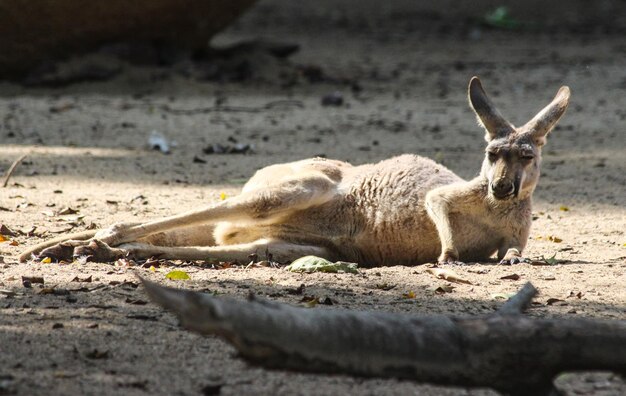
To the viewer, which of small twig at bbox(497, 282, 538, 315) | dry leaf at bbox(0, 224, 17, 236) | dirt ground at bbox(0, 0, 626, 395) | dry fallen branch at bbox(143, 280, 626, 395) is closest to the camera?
dry fallen branch at bbox(143, 280, 626, 395)

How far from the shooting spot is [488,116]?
5.50 metres

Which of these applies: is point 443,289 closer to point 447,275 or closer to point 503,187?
point 447,275

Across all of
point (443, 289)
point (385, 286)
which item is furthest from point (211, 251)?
point (443, 289)

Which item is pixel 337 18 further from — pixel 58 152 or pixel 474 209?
pixel 474 209

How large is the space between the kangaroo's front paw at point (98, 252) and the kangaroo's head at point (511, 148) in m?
1.94

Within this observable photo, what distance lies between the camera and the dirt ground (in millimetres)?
3463

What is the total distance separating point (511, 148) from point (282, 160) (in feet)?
10.3

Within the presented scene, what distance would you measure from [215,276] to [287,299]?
23.6 inches

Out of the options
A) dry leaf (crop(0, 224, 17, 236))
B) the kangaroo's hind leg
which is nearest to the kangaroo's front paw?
the kangaroo's hind leg


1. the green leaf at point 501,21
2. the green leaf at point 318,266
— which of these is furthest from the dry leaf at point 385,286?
the green leaf at point 501,21

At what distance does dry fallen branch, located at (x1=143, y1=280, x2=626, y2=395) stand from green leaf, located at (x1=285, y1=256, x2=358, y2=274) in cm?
217

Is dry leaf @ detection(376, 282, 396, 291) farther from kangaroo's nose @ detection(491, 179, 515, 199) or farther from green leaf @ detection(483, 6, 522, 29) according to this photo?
green leaf @ detection(483, 6, 522, 29)

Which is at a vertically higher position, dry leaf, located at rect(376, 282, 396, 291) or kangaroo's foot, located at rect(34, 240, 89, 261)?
dry leaf, located at rect(376, 282, 396, 291)

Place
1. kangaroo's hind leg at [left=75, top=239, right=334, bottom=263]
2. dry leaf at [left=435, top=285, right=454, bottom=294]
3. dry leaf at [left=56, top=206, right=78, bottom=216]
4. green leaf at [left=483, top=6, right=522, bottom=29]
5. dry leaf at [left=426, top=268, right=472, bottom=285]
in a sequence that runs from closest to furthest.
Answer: dry leaf at [left=435, top=285, right=454, bottom=294]
dry leaf at [left=426, top=268, right=472, bottom=285]
kangaroo's hind leg at [left=75, top=239, right=334, bottom=263]
dry leaf at [left=56, top=206, right=78, bottom=216]
green leaf at [left=483, top=6, right=522, bottom=29]
